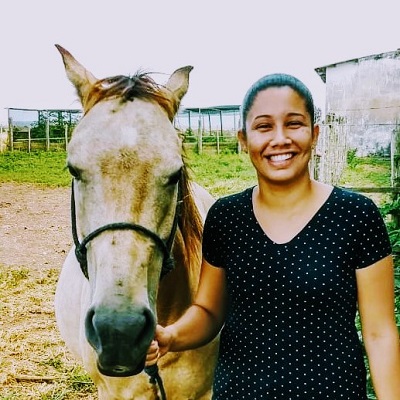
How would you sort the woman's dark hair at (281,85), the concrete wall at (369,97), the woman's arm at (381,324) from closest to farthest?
the woman's arm at (381,324) → the woman's dark hair at (281,85) → the concrete wall at (369,97)

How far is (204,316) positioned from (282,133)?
0.72 meters

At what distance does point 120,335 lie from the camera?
5.03ft

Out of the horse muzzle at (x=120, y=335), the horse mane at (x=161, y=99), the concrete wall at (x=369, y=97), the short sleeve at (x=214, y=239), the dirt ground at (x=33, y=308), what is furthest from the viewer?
the concrete wall at (x=369, y=97)

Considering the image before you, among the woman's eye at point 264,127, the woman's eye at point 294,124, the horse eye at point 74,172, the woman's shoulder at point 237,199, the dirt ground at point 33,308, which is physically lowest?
the dirt ground at point 33,308

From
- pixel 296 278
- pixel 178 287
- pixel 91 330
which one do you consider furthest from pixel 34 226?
pixel 296 278

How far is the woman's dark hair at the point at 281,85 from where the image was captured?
1.75 metres

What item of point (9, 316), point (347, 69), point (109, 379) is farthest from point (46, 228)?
point (347, 69)

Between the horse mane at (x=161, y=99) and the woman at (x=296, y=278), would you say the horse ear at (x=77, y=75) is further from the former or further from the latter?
the woman at (x=296, y=278)

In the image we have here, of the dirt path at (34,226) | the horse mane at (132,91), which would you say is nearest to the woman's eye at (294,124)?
the horse mane at (132,91)

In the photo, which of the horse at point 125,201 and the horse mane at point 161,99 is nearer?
the horse at point 125,201

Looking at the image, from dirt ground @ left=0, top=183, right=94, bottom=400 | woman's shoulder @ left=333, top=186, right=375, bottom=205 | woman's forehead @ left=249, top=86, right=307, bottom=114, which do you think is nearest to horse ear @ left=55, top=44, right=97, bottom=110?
woman's forehead @ left=249, top=86, right=307, bottom=114

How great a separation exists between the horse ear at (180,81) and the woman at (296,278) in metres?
0.49

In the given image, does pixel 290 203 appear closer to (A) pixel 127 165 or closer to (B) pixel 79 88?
(A) pixel 127 165

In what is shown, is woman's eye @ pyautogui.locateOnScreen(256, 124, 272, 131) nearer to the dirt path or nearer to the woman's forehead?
the woman's forehead
